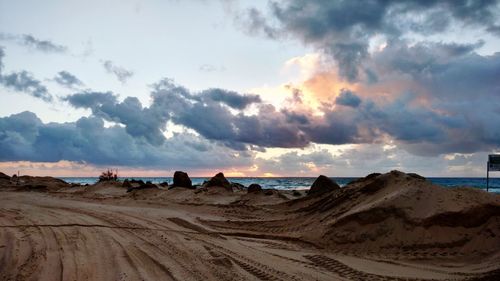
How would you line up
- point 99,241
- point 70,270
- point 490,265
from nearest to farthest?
point 70,270, point 490,265, point 99,241

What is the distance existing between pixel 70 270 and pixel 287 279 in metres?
3.76

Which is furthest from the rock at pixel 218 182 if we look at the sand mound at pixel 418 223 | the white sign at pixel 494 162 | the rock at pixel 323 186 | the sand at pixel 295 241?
the sand mound at pixel 418 223

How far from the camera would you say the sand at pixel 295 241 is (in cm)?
813

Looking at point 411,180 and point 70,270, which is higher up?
point 411,180

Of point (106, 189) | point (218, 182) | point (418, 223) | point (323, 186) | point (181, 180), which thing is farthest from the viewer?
point (106, 189)

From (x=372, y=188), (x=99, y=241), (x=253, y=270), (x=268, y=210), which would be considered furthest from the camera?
(x=268, y=210)

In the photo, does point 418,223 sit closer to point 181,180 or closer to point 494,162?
point 494,162

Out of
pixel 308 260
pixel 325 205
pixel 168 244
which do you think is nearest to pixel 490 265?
pixel 308 260

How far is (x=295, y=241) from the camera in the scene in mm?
12180

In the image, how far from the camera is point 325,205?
583 inches

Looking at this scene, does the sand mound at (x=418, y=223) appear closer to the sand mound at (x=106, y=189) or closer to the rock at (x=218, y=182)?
the rock at (x=218, y=182)

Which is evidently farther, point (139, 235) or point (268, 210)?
point (268, 210)

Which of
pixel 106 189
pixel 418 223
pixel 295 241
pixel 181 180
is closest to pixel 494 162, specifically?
pixel 418 223

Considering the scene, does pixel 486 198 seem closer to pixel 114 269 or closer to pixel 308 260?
pixel 308 260
